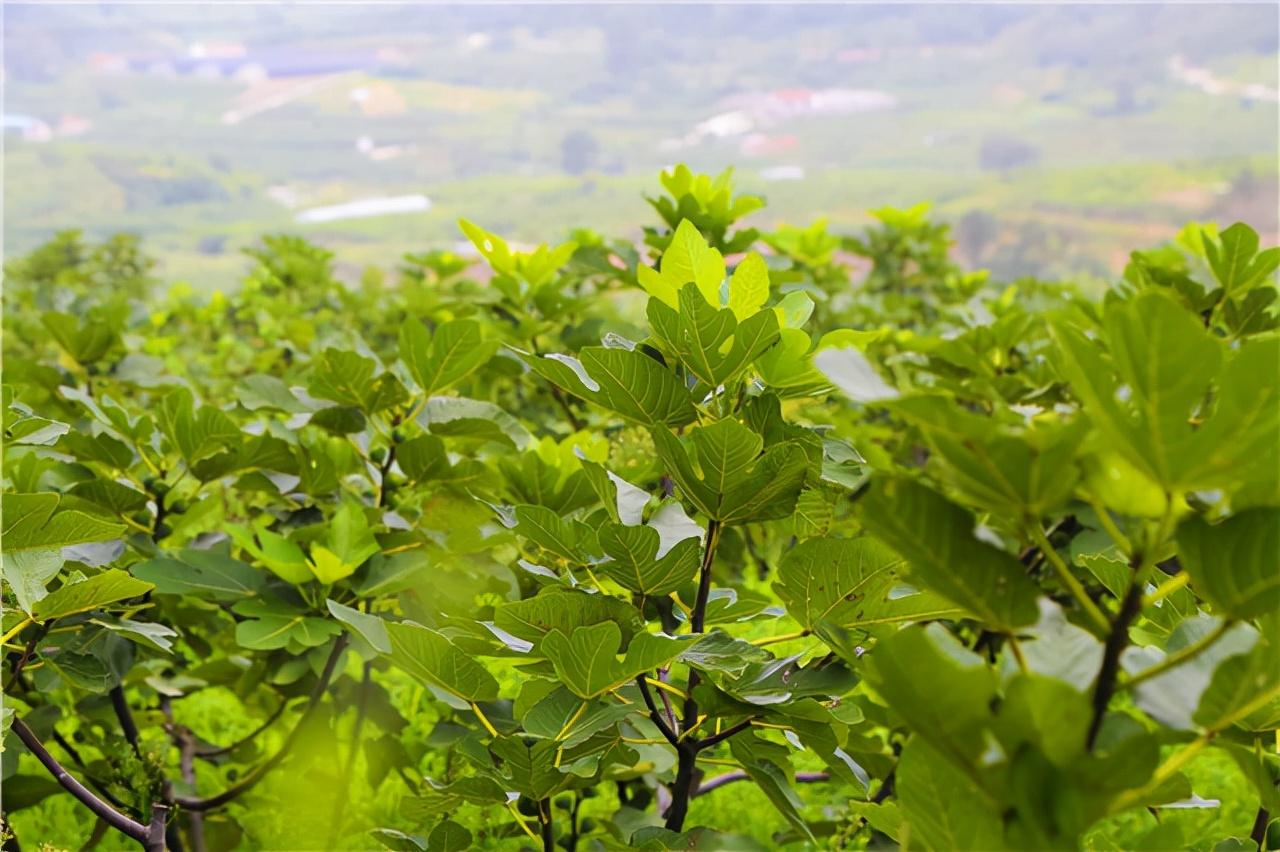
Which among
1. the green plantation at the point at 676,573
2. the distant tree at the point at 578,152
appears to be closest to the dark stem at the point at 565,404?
the green plantation at the point at 676,573

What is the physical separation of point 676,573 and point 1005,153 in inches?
707

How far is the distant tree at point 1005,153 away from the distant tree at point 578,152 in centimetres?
651

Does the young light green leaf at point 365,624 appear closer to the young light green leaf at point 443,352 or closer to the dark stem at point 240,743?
the young light green leaf at point 443,352

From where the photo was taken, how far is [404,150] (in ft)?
59.9

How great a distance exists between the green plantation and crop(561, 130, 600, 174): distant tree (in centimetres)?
1546

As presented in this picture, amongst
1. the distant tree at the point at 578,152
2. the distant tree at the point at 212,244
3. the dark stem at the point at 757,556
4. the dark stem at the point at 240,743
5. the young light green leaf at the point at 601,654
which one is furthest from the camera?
the distant tree at the point at 578,152

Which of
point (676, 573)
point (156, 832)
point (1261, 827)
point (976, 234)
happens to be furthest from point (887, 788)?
point (976, 234)

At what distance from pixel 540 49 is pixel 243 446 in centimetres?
2140

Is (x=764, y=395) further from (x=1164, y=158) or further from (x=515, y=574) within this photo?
(x=1164, y=158)

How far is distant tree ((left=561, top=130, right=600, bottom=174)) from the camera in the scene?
55.6 feet

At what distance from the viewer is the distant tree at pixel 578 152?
17.0m

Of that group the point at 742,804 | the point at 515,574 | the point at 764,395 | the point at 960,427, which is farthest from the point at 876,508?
the point at 742,804

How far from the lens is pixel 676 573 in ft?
2.23

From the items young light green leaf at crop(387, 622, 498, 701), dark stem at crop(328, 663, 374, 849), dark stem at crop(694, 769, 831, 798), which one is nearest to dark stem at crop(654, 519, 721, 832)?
young light green leaf at crop(387, 622, 498, 701)
